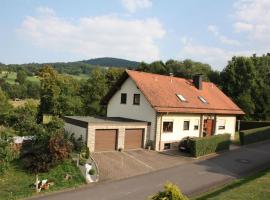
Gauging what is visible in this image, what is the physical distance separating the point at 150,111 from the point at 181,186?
11.1 meters

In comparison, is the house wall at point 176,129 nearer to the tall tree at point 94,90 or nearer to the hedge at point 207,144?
the hedge at point 207,144

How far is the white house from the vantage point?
3142cm

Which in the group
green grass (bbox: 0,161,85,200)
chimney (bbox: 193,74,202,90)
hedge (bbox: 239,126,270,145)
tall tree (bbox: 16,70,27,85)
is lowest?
green grass (bbox: 0,161,85,200)

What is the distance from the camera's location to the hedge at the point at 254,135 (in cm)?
3831

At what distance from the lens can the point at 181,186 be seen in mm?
21375

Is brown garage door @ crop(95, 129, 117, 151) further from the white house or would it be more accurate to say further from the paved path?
the paved path

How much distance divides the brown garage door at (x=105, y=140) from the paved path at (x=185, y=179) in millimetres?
5633

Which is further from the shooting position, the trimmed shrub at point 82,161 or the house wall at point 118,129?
the house wall at point 118,129

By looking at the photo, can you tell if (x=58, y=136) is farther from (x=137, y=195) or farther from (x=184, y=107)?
(x=184, y=107)

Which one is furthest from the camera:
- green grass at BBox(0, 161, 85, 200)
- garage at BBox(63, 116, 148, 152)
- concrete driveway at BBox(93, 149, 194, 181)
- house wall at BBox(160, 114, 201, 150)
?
house wall at BBox(160, 114, 201, 150)

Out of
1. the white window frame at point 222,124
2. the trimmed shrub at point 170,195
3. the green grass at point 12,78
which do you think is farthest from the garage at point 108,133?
the green grass at point 12,78

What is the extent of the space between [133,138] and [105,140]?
308cm

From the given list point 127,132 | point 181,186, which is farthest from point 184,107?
point 181,186

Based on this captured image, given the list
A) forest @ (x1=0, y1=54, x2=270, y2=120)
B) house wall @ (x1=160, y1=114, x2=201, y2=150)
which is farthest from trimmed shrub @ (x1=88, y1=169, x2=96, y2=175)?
forest @ (x1=0, y1=54, x2=270, y2=120)
